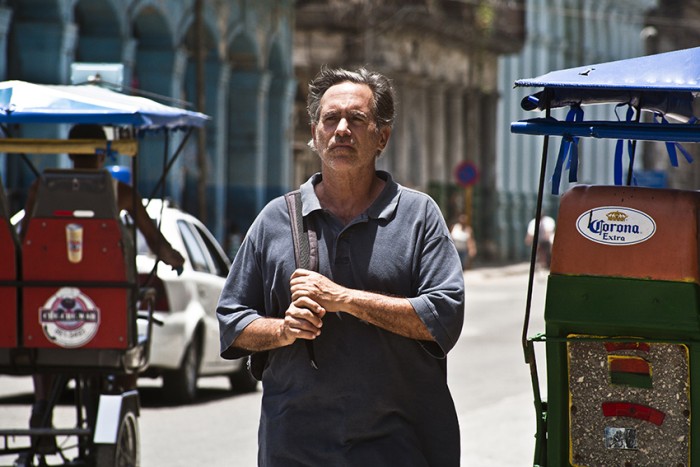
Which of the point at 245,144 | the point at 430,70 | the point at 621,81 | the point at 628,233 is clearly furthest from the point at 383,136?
the point at 430,70

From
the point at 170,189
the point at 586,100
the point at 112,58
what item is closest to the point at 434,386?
the point at 586,100

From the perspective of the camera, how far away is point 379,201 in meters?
5.02

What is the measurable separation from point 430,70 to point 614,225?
135 ft

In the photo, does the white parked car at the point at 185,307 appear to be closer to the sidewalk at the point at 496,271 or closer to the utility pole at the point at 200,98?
the utility pole at the point at 200,98

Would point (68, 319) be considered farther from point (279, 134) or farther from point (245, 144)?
point (279, 134)

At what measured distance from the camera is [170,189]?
96.8 feet

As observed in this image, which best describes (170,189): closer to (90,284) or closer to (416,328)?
(90,284)

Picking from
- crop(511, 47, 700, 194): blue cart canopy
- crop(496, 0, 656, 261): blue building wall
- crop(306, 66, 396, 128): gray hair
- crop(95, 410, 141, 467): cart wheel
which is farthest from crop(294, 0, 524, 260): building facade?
crop(306, 66, 396, 128): gray hair

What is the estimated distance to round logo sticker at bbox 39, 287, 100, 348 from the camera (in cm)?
845

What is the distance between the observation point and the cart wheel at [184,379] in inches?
539

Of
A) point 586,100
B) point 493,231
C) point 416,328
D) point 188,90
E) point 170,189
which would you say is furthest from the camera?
point 493,231

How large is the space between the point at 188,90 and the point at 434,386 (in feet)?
93.0

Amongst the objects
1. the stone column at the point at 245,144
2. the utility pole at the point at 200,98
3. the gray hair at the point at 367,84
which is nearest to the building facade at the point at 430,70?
the stone column at the point at 245,144

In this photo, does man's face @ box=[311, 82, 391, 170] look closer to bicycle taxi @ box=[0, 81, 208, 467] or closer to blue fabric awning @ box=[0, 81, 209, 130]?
bicycle taxi @ box=[0, 81, 208, 467]
